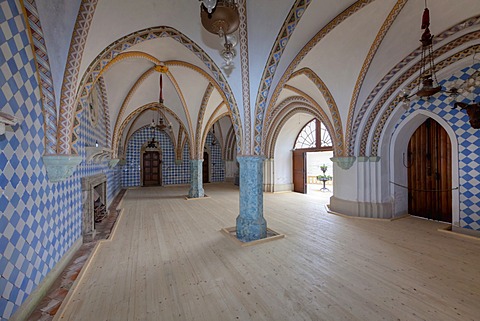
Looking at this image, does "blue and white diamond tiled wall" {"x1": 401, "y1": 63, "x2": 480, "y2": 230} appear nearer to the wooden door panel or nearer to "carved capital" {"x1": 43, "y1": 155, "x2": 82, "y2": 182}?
the wooden door panel

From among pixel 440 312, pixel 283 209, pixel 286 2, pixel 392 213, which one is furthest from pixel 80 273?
pixel 392 213

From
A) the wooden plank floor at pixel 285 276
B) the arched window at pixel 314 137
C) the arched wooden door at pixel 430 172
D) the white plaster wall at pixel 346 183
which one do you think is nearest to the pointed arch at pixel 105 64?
the wooden plank floor at pixel 285 276

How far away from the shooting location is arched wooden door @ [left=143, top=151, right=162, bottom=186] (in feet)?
42.7

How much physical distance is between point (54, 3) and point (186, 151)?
462 inches

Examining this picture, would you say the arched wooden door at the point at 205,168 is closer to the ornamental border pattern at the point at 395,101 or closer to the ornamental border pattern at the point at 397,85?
the ornamental border pattern at the point at 397,85

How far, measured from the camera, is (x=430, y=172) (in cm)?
536

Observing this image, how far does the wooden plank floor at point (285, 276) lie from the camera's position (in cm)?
211

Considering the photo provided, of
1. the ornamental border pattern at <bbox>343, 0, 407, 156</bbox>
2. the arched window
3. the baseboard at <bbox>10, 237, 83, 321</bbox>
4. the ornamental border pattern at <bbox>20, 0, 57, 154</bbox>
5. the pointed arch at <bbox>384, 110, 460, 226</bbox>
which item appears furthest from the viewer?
the arched window

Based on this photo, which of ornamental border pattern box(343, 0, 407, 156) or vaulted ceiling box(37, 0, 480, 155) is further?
ornamental border pattern box(343, 0, 407, 156)

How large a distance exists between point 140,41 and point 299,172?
8556 mm

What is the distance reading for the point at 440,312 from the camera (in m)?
2.09

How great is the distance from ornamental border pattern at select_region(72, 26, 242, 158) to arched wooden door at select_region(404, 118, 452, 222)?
5089 mm

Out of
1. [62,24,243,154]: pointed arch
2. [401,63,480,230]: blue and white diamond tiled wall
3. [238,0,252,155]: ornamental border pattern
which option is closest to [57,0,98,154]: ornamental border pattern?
[62,24,243,154]: pointed arch

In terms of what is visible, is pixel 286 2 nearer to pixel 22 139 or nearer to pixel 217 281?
pixel 22 139
